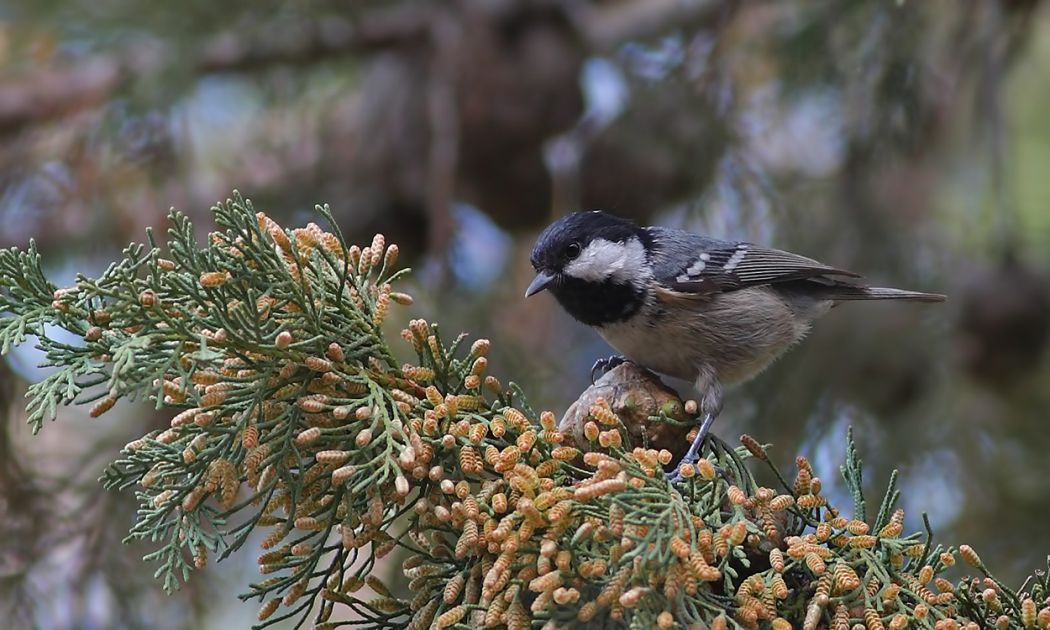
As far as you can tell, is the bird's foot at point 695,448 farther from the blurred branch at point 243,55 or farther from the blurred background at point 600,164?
the blurred branch at point 243,55

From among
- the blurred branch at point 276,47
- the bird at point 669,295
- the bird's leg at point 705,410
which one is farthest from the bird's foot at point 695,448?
the blurred branch at point 276,47

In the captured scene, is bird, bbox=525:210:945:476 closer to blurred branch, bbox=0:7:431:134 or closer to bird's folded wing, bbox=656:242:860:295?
bird's folded wing, bbox=656:242:860:295

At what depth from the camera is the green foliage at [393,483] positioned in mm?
1730

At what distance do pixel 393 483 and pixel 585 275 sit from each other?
1.33 m

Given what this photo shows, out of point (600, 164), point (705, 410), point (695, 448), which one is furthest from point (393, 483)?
point (600, 164)

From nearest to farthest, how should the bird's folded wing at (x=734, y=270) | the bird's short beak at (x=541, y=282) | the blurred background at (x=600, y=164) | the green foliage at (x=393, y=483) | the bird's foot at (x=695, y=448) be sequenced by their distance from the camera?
the green foliage at (x=393, y=483), the bird's foot at (x=695, y=448), the bird's short beak at (x=541, y=282), the bird's folded wing at (x=734, y=270), the blurred background at (x=600, y=164)

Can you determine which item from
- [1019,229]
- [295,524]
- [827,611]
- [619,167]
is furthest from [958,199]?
[295,524]

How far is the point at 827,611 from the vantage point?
184 cm

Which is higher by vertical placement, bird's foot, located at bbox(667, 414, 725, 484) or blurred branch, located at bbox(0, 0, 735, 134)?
blurred branch, located at bbox(0, 0, 735, 134)

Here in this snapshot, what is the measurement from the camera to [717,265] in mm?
3297

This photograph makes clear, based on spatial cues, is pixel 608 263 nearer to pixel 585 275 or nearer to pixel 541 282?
pixel 585 275

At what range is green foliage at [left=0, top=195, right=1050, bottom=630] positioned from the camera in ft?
5.68

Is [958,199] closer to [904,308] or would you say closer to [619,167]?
[904,308]

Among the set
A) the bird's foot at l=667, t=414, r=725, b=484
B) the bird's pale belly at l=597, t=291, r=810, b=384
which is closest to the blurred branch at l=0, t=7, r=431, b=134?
the bird's pale belly at l=597, t=291, r=810, b=384
